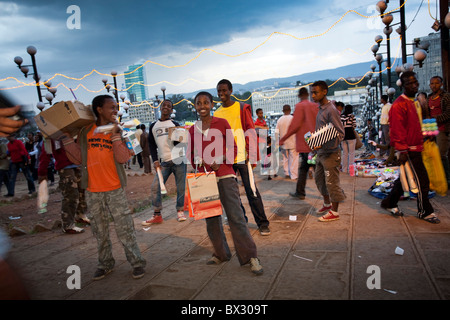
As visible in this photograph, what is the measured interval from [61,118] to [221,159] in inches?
66.8

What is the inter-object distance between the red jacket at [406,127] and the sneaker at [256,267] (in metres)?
2.63

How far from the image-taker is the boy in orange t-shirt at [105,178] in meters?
3.58

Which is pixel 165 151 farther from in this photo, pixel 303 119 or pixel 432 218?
pixel 432 218

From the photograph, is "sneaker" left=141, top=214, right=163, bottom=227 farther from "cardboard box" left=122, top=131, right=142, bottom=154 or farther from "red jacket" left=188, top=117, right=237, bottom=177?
"red jacket" left=188, top=117, right=237, bottom=177

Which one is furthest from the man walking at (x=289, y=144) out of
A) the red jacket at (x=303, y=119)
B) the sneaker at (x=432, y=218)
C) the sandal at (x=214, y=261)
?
the sandal at (x=214, y=261)

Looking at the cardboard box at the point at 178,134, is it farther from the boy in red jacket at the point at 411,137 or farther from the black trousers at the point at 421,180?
the black trousers at the point at 421,180

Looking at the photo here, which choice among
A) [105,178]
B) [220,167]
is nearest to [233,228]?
[220,167]

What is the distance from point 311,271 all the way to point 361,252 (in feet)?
2.48

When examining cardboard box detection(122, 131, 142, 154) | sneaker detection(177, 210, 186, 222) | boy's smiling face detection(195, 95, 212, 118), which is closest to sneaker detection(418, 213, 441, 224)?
boy's smiling face detection(195, 95, 212, 118)

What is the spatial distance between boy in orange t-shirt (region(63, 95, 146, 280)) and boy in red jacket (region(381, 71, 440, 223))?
354cm

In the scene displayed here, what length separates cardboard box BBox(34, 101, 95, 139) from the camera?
3410 mm

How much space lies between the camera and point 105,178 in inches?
141
